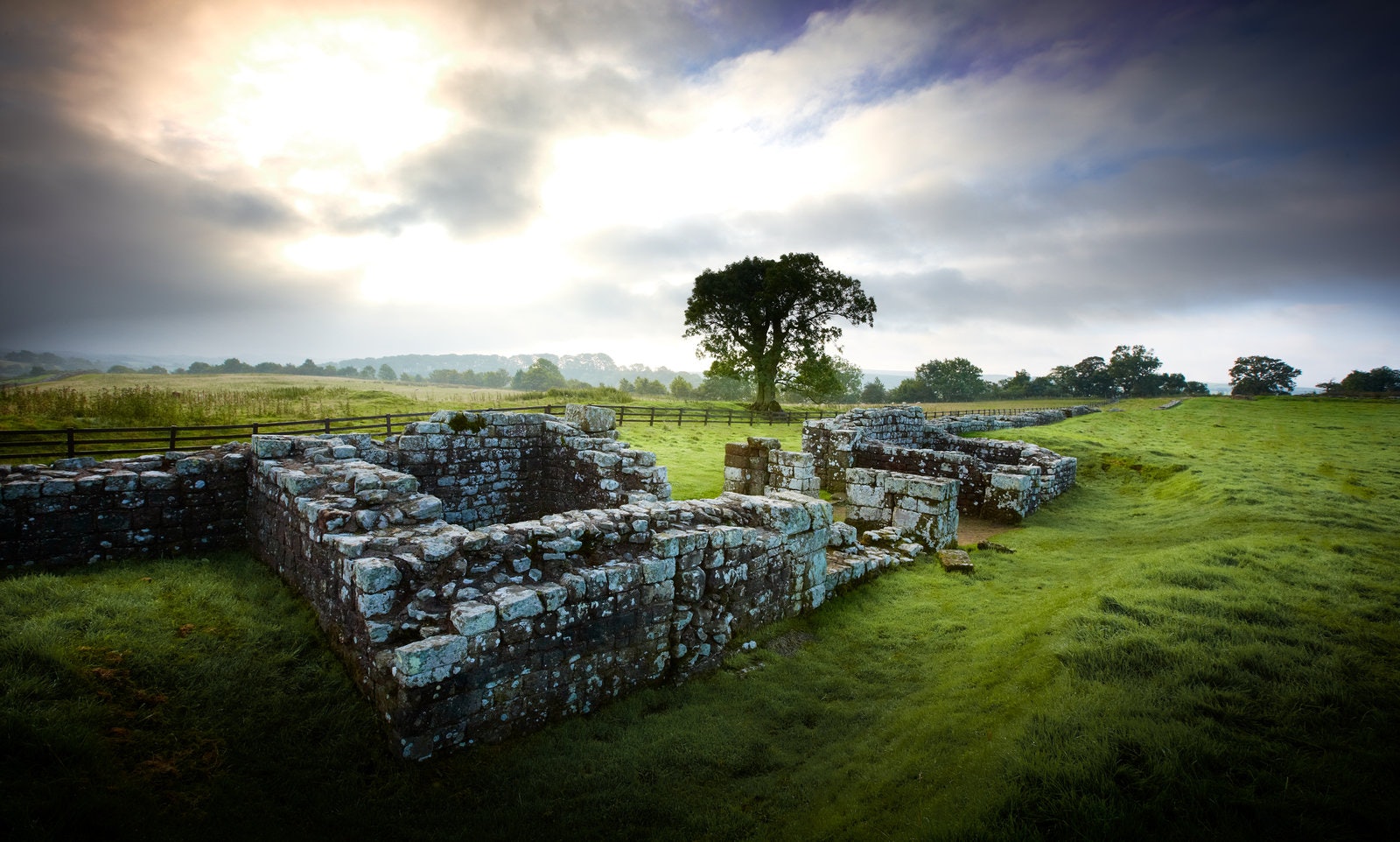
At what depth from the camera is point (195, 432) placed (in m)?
17.0

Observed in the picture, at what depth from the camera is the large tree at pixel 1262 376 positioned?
2510 inches

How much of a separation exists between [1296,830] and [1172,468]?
61.4ft

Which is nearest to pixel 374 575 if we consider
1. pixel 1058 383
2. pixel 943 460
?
pixel 943 460

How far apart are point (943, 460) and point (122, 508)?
54.9 feet

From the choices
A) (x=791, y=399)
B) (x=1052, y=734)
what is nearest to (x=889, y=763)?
(x=1052, y=734)

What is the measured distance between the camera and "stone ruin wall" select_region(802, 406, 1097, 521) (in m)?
13.8

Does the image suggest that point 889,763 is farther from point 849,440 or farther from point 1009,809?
point 849,440

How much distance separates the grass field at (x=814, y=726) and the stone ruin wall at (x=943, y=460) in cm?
621

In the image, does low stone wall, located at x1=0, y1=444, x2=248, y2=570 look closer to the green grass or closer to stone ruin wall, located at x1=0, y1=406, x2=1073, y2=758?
stone ruin wall, located at x1=0, y1=406, x2=1073, y2=758

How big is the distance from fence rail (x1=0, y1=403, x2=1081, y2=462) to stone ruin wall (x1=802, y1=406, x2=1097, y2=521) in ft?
24.9

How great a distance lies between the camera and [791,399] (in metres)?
46.8

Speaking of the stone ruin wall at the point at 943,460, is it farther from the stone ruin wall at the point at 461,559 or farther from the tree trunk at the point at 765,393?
the tree trunk at the point at 765,393

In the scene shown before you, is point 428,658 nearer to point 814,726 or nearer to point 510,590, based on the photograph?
point 510,590

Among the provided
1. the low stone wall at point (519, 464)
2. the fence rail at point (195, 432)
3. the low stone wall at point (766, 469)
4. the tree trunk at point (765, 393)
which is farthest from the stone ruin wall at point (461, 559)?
the tree trunk at point (765, 393)
